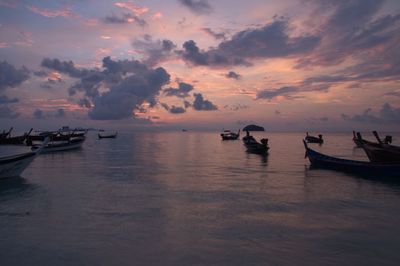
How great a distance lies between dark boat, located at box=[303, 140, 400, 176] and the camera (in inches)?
851

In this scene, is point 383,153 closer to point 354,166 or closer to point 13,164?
point 354,166

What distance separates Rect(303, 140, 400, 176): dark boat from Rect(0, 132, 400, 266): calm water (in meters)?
2.70

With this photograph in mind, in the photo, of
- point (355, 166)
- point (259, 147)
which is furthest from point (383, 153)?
point (259, 147)

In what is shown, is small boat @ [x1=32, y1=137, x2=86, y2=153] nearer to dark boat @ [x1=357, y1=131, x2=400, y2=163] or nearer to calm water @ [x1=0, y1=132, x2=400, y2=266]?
calm water @ [x1=0, y1=132, x2=400, y2=266]

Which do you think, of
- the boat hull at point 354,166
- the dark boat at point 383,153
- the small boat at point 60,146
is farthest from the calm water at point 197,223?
the small boat at point 60,146

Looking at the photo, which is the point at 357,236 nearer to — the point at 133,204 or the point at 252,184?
the point at 133,204

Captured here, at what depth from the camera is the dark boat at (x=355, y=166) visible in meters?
21.6

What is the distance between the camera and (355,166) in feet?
77.9

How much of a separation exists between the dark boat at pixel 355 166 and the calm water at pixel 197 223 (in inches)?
106

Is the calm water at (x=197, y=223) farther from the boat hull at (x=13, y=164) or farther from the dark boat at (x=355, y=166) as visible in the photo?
the dark boat at (x=355, y=166)

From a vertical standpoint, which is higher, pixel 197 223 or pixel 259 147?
pixel 259 147

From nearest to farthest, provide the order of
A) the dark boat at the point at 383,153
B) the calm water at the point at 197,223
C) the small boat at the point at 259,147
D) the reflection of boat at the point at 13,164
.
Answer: the calm water at the point at 197,223 < the reflection of boat at the point at 13,164 < the dark boat at the point at 383,153 < the small boat at the point at 259,147

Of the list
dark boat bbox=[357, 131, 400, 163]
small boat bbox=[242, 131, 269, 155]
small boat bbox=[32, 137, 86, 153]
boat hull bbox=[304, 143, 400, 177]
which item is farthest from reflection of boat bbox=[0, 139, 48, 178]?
small boat bbox=[242, 131, 269, 155]

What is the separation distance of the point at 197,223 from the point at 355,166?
16.8m
